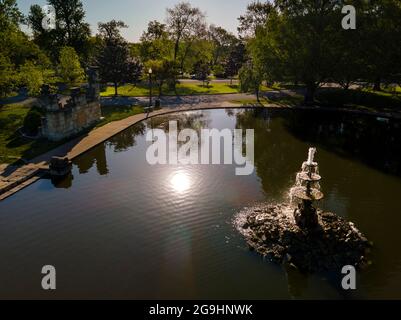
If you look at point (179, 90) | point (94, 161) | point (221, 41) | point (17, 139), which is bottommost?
point (94, 161)

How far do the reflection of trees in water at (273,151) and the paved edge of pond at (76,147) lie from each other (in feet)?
23.2

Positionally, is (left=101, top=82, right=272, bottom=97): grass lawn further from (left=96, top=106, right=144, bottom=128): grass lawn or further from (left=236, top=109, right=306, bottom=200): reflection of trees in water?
(left=236, top=109, right=306, bottom=200): reflection of trees in water

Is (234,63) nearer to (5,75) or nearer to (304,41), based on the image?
(304,41)

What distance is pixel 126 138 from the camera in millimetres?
29484

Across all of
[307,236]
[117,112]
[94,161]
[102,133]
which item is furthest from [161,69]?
[307,236]

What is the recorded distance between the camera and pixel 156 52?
6769cm

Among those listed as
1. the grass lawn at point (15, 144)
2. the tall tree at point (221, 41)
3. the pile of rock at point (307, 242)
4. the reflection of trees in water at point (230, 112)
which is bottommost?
the pile of rock at point (307, 242)

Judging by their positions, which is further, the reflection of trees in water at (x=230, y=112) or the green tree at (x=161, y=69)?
the green tree at (x=161, y=69)

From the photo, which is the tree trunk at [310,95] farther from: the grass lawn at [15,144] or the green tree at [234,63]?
the grass lawn at [15,144]

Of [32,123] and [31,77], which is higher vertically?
[31,77]

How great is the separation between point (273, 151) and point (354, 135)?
9.58m

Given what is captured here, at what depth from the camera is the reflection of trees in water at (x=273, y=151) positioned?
20.6 meters

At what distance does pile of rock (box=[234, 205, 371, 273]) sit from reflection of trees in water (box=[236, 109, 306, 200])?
11.5ft

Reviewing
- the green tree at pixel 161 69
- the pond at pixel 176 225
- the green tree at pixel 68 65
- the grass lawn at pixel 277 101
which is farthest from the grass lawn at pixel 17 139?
the grass lawn at pixel 277 101
